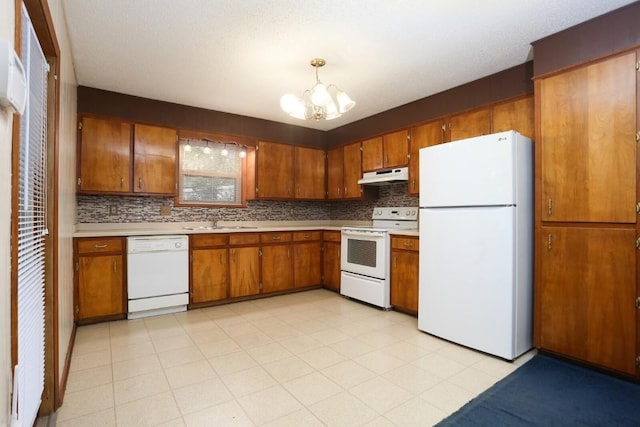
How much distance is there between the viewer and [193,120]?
412cm

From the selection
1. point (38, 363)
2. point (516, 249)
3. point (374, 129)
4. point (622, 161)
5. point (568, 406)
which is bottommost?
point (568, 406)

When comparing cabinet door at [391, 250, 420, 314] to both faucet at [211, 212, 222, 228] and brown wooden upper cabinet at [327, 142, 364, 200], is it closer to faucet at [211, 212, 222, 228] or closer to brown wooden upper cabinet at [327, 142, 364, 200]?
brown wooden upper cabinet at [327, 142, 364, 200]

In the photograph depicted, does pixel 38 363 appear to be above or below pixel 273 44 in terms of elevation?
below

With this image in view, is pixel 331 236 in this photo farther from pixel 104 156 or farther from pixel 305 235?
pixel 104 156

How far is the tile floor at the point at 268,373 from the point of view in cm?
180

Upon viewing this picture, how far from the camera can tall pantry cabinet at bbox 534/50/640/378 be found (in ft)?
6.99

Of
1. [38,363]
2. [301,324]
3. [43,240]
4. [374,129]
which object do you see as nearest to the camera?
[38,363]

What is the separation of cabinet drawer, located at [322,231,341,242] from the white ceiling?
1.82 m

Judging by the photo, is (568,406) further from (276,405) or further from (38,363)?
(38,363)

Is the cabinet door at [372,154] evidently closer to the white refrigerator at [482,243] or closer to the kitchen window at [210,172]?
the white refrigerator at [482,243]

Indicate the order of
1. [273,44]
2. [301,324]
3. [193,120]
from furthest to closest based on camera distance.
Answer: [193,120] → [301,324] → [273,44]

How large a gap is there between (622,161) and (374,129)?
2.73 metres

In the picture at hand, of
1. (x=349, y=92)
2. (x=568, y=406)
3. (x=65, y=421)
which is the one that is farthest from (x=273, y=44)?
(x=568, y=406)

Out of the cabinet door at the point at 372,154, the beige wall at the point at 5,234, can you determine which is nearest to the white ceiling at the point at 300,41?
the cabinet door at the point at 372,154
